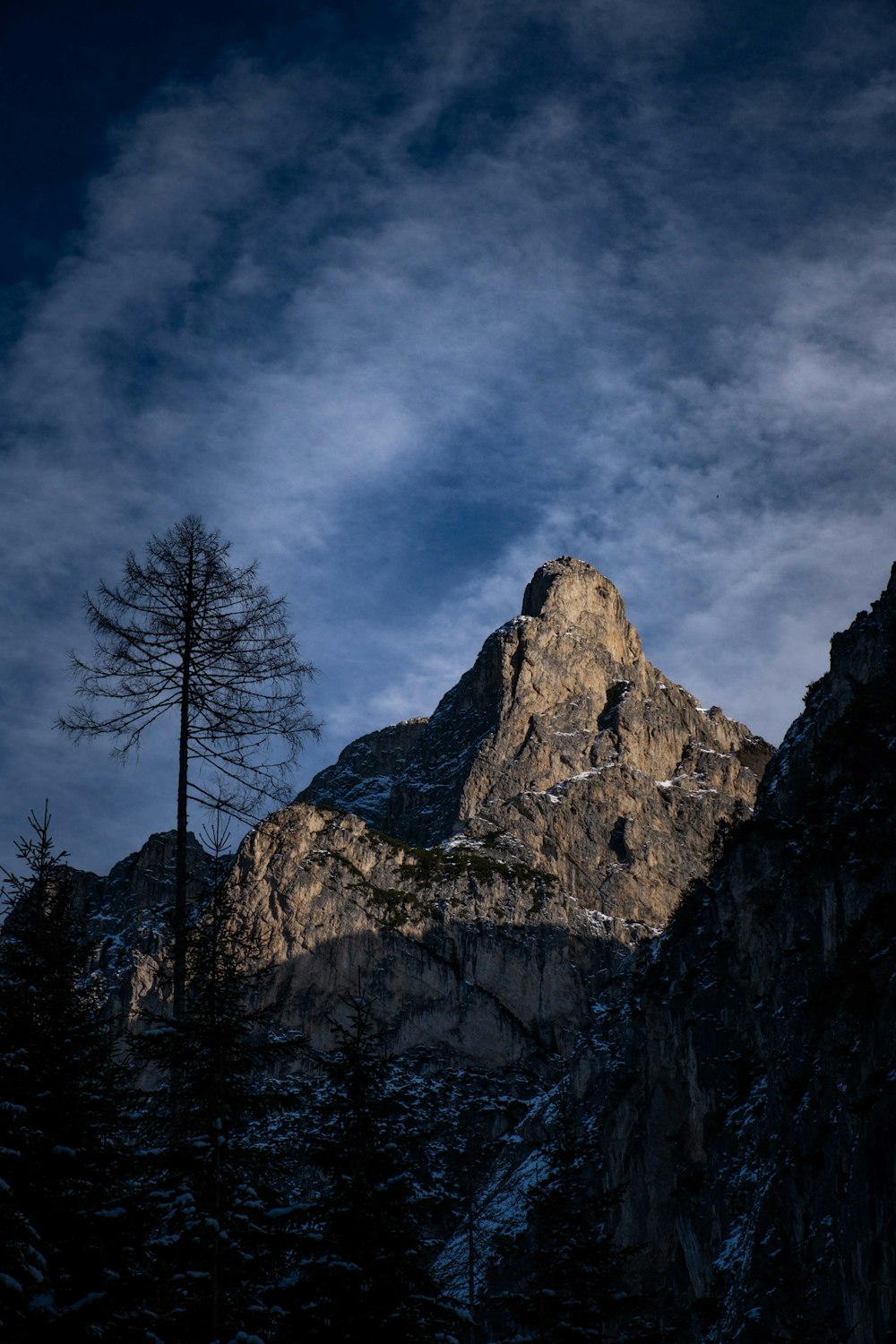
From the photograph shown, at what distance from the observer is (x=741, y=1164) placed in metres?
66.4

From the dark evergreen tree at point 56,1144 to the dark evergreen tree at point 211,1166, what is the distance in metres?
0.58

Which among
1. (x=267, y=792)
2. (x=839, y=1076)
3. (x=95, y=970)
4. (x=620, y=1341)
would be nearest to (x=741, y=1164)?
(x=839, y=1076)

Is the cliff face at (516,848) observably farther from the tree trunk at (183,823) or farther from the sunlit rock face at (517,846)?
the tree trunk at (183,823)

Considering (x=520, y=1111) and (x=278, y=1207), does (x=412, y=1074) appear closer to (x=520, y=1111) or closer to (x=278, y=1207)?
(x=520, y=1111)

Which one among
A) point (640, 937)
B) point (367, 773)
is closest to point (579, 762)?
point (640, 937)

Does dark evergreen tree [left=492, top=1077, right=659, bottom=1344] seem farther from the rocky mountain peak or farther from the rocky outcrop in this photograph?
the rocky mountain peak

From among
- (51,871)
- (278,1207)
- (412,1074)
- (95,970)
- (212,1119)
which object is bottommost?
(278,1207)

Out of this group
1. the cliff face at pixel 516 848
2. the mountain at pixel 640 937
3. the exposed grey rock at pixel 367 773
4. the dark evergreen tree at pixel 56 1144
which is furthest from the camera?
the exposed grey rock at pixel 367 773

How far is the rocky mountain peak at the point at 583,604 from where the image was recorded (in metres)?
157

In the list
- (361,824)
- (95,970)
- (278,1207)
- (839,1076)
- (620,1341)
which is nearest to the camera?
(278,1207)

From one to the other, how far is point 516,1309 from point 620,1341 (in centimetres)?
198

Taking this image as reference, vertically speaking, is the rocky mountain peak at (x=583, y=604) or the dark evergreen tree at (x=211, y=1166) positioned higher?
the rocky mountain peak at (x=583, y=604)

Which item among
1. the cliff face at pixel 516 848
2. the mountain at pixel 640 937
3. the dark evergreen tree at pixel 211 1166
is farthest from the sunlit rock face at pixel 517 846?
the dark evergreen tree at pixel 211 1166

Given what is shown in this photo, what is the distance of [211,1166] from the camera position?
17625mm
